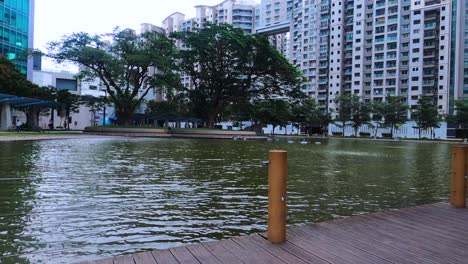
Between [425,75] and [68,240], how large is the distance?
10183cm

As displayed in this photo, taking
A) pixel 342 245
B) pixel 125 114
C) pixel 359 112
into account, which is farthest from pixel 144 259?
pixel 359 112

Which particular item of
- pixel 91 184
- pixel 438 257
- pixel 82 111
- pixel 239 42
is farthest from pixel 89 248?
pixel 82 111

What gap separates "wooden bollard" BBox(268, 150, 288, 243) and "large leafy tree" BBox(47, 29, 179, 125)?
3720 centimetres

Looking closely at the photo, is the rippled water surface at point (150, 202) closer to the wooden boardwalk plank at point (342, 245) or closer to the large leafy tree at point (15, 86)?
the wooden boardwalk plank at point (342, 245)

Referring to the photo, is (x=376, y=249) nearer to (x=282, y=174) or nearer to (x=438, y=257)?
(x=438, y=257)

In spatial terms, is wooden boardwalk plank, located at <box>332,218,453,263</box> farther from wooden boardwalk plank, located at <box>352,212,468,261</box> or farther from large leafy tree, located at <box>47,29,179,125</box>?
large leafy tree, located at <box>47,29,179,125</box>

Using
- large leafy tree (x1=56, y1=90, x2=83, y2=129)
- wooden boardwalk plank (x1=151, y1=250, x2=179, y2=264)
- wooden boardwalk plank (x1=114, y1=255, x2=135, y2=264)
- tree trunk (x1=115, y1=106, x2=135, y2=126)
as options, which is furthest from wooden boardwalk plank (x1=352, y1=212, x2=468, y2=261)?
large leafy tree (x1=56, y1=90, x2=83, y2=129)

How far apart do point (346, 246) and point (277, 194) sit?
0.98 m

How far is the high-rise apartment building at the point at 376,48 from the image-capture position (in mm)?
91250

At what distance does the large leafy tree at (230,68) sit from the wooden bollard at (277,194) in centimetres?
4016

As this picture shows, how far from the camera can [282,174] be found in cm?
429

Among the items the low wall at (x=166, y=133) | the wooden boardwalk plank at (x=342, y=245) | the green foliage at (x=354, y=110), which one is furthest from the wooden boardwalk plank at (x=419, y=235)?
the green foliage at (x=354, y=110)

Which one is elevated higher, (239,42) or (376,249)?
(239,42)

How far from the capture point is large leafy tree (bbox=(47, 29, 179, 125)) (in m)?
39.5
